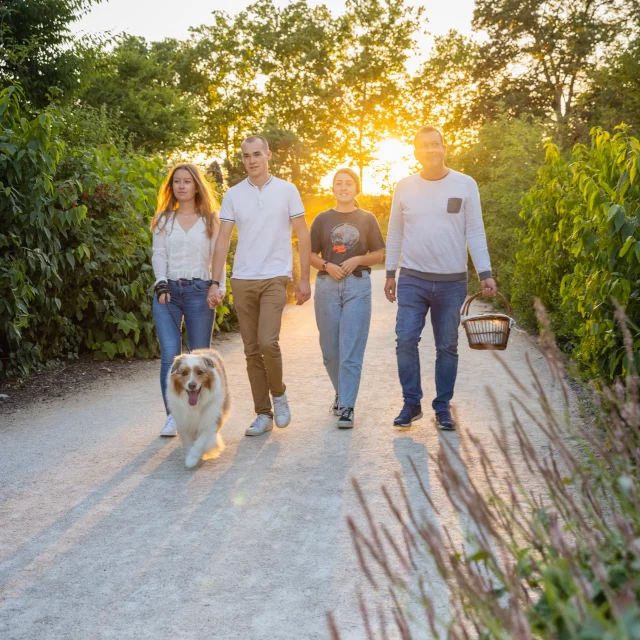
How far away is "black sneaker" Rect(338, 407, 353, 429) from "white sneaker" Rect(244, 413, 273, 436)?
Answer: 23.5 inches

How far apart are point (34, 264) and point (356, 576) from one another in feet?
18.0

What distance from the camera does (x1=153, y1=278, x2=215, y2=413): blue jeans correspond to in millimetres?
6746

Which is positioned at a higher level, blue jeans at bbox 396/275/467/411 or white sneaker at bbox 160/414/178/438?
blue jeans at bbox 396/275/467/411

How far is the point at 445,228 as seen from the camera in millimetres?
6508

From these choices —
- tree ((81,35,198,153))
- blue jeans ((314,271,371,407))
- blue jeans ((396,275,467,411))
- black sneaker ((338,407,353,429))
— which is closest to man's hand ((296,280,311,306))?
blue jeans ((314,271,371,407))

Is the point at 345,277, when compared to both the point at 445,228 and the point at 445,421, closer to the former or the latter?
→ the point at 445,228

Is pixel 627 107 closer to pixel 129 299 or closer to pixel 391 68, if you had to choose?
pixel 391 68

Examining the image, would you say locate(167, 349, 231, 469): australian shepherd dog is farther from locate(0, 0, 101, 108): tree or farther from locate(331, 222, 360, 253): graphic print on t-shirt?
locate(0, 0, 101, 108): tree

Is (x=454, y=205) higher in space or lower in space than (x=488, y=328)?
higher

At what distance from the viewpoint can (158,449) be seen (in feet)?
21.0

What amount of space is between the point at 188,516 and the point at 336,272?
2820mm

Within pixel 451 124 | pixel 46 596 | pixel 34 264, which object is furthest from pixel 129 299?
pixel 451 124

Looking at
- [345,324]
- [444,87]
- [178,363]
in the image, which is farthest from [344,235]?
[444,87]

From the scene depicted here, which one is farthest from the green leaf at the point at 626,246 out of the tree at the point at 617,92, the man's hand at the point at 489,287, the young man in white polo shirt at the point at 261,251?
the tree at the point at 617,92
